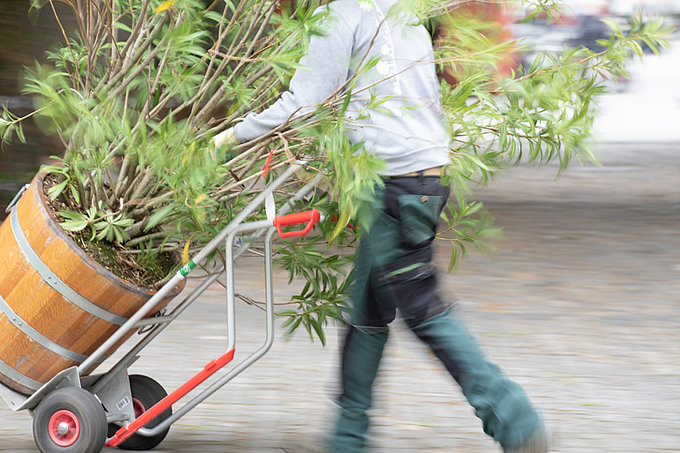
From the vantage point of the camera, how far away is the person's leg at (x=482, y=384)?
10.1 ft

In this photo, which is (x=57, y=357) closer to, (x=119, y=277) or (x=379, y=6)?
(x=119, y=277)

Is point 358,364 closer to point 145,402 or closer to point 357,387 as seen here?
point 357,387

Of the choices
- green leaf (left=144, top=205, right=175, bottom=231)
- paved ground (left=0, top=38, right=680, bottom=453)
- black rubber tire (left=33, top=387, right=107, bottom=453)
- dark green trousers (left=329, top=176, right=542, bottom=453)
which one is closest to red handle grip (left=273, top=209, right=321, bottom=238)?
dark green trousers (left=329, top=176, right=542, bottom=453)

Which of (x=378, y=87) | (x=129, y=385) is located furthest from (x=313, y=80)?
(x=129, y=385)

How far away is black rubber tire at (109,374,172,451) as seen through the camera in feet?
12.0

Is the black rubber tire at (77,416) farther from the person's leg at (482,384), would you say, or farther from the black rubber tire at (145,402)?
the person's leg at (482,384)

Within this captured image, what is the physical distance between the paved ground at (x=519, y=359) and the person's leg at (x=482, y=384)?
28 cm

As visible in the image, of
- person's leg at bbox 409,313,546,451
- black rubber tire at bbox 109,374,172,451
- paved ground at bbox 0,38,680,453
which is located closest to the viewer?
person's leg at bbox 409,313,546,451

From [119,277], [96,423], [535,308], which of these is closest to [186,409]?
[96,423]

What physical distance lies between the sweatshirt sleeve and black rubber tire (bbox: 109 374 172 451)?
114 centimetres

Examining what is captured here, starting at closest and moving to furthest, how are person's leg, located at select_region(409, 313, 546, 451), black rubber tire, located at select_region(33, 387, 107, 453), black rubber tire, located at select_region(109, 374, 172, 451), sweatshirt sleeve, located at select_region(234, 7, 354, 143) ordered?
1. sweatshirt sleeve, located at select_region(234, 7, 354, 143)
2. person's leg, located at select_region(409, 313, 546, 451)
3. black rubber tire, located at select_region(33, 387, 107, 453)
4. black rubber tire, located at select_region(109, 374, 172, 451)

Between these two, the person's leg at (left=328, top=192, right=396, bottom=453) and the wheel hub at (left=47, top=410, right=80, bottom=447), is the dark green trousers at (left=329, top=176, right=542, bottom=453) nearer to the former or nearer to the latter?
the person's leg at (left=328, top=192, right=396, bottom=453)

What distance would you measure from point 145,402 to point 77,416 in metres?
0.38

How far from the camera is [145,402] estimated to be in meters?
3.67
